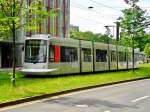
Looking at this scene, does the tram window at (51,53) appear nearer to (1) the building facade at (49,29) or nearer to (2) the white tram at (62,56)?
(2) the white tram at (62,56)

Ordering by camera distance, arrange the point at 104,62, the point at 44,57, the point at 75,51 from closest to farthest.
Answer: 1. the point at 44,57
2. the point at 75,51
3. the point at 104,62

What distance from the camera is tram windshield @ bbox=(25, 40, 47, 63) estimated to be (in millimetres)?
34156

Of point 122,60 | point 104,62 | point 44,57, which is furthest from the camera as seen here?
point 122,60

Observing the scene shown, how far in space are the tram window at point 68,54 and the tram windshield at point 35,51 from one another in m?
2.45

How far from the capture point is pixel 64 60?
36.7 meters

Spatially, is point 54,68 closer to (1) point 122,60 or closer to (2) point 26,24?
(2) point 26,24

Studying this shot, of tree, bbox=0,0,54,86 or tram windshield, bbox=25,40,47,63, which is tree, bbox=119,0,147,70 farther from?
tree, bbox=0,0,54,86

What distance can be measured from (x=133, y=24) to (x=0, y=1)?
29.1 metres

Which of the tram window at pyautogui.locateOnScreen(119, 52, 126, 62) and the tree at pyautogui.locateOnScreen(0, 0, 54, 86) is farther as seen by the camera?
the tram window at pyautogui.locateOnScreen(119, 52, 126, 62)

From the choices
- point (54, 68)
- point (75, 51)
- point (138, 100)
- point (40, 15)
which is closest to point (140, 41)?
point (75, 51)

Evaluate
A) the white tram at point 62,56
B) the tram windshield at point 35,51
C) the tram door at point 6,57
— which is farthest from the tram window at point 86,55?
the tram door at point 6,57

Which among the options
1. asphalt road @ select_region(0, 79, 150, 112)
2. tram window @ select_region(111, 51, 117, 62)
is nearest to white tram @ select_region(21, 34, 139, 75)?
tram window @ select_region(111, 51, 117, 62)

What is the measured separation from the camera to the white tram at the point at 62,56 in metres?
34.1

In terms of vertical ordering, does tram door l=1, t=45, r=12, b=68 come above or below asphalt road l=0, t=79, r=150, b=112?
above
